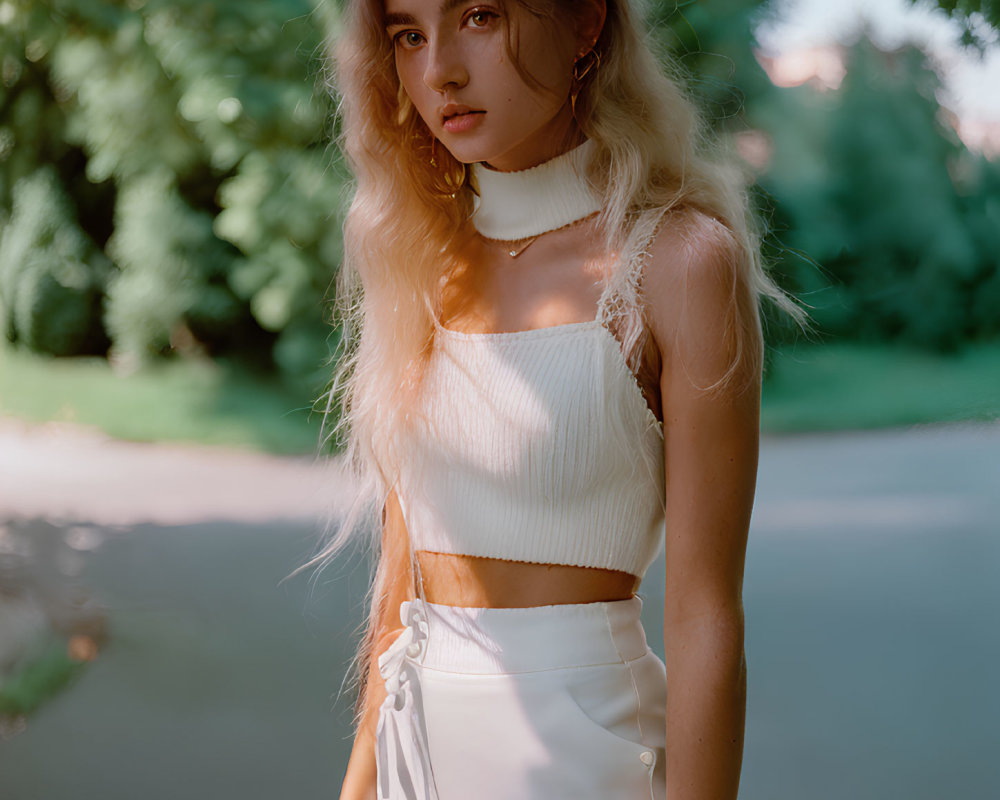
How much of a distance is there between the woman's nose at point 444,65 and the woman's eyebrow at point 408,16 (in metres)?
0.03

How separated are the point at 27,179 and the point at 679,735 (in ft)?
29.1

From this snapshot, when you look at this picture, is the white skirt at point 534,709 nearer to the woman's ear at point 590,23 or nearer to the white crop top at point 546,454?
the white crop top at point 546,454

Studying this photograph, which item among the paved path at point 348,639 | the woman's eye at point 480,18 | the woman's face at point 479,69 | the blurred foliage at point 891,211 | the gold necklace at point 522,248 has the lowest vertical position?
the paved path at point 348,639

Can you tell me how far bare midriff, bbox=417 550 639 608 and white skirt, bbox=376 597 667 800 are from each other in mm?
12

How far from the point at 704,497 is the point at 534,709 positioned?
0.85 ft

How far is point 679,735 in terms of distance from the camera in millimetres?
979

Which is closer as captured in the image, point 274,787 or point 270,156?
point 274,787

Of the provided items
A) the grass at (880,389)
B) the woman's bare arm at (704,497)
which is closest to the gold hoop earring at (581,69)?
the woman's bare arm at (704,497)

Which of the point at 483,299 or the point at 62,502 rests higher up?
the point at 483,299

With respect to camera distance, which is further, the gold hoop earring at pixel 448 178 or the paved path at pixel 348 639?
the paved path at pixel 348 639

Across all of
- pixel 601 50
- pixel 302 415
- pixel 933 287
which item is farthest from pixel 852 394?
pixel 601 50

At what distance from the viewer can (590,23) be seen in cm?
115

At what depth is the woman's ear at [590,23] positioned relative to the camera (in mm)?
1144

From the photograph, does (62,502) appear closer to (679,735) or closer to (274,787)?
(274,787)
